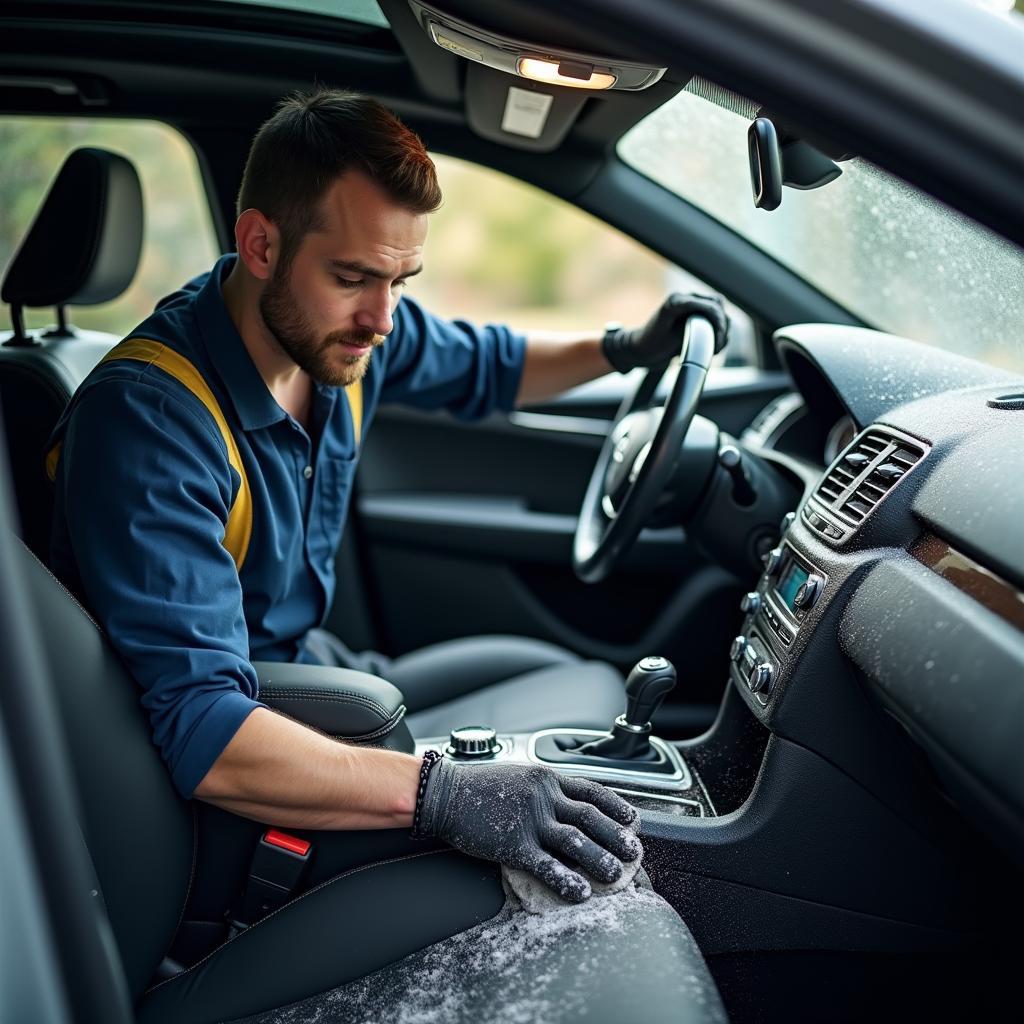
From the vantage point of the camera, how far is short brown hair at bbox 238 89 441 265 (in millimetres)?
1416

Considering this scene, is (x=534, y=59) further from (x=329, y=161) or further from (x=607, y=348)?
(x=607, y=348)

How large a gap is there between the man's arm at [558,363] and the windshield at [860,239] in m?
0.32

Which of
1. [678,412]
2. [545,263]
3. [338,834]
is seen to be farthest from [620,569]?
[545,263]

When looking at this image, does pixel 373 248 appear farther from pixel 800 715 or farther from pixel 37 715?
pixel 37 715

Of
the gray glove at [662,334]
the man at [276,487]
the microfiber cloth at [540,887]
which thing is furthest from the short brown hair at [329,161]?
the microfiber cloth at [540,887]

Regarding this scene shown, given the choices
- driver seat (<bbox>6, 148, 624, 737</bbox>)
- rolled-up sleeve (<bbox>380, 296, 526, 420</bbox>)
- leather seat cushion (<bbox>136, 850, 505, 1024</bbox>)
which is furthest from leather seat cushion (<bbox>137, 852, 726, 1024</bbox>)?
rolled-up sleeve (<bbox>380, 296, 526, 420</bbox>)

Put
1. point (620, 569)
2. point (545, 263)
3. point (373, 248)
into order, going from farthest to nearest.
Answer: point (545, 263)
point (620, 569)
point (373, 248)

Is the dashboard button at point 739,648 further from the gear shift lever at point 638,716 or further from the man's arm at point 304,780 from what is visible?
the man's arm at point 304,780

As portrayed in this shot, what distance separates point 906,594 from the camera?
1115 millimetres

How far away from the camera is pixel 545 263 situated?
6.12 meters

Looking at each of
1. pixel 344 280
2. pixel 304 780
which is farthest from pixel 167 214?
pixel 304 780

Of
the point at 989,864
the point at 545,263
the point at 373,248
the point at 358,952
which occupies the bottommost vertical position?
the point at 545,263

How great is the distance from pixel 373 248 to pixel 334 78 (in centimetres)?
53

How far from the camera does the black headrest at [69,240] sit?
1.59m
